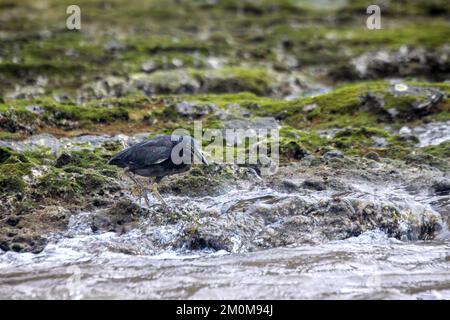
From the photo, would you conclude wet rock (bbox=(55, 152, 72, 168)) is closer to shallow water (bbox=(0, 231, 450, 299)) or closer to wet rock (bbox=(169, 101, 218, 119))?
shallow water (bbox=(0, 231, 450, 299))

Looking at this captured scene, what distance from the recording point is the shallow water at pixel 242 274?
10680 millimetres

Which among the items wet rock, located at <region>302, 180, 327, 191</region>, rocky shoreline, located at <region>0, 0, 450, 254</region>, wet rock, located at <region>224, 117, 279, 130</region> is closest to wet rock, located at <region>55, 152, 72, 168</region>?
rocky shoreline, located at <region>0, 0, 450, 254</region>

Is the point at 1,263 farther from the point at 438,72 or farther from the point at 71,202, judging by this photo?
the point at 438,72

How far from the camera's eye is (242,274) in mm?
11469

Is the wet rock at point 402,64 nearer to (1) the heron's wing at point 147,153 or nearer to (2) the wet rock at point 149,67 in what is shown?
(2) the wet rock at point 149,67

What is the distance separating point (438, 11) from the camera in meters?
54.2

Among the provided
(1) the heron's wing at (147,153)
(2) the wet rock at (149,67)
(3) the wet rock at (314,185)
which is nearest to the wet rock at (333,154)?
(3) the wet rock at (314,185)

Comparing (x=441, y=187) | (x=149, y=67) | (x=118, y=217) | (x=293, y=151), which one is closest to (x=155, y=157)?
(x=118, y=217)

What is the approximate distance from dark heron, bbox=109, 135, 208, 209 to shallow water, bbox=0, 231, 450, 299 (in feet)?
7.45

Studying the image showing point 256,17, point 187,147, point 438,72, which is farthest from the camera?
point 256,17

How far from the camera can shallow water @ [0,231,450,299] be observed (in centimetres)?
1068

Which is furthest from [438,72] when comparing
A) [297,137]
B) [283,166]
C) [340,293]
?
[340,293]

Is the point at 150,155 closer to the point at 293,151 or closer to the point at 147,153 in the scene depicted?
the point at 147,153

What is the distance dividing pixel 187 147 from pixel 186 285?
417cm
